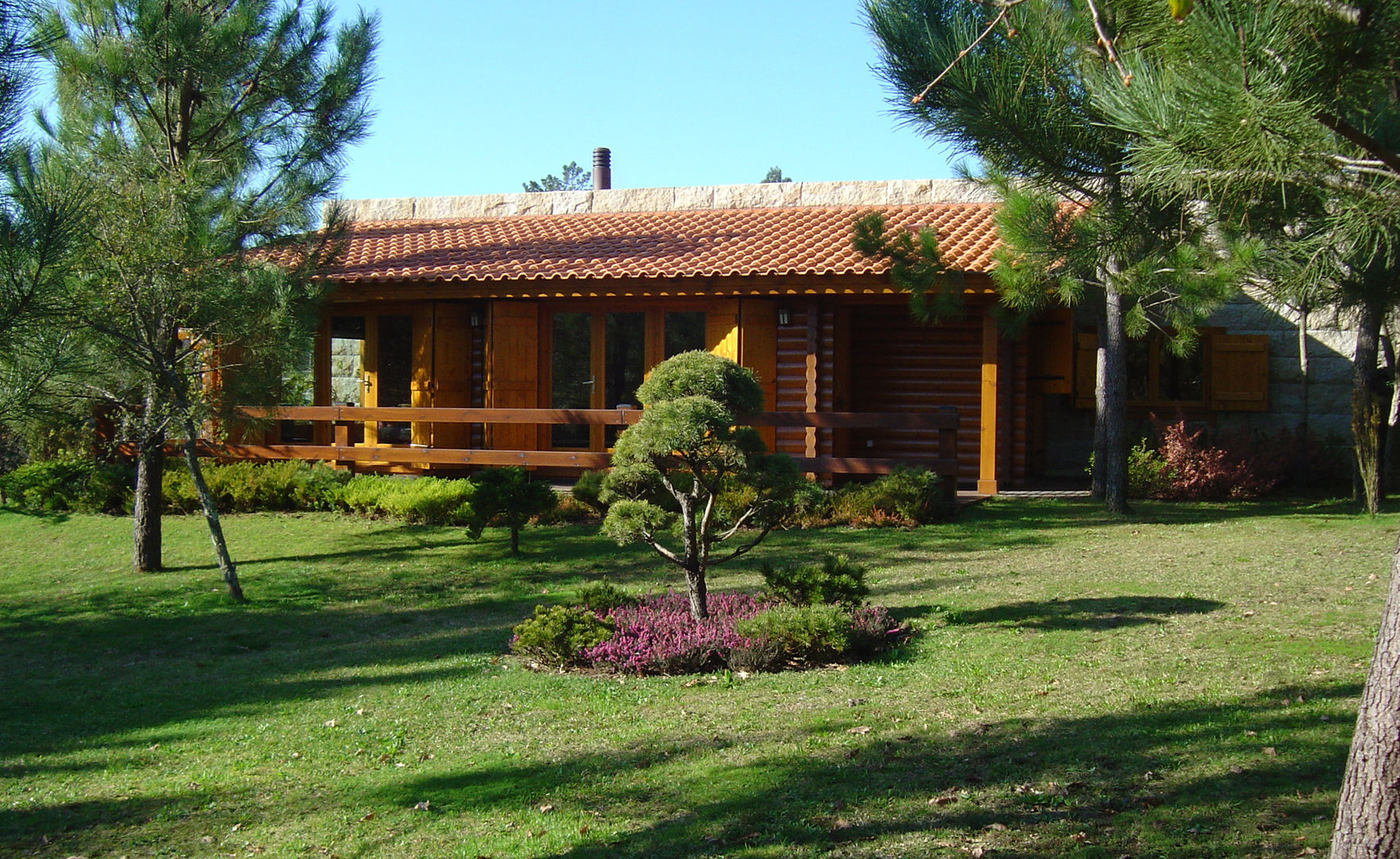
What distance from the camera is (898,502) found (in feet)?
37.6

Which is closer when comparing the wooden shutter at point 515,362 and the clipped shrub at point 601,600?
the clipped shrub at point 601,600

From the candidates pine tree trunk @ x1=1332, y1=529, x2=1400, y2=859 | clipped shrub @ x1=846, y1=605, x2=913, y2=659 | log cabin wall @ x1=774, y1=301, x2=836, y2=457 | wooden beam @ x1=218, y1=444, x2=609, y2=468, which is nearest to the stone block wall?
log cabin wall @ x1=774, y1=301, x2=836, y2=457

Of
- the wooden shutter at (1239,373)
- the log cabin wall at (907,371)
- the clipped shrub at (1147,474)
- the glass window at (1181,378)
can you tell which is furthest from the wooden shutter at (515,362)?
the wooden shutter at (1239,373)

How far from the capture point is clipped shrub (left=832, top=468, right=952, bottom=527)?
11.4 m

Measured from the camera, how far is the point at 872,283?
13.0 meters

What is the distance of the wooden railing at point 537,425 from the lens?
1190cm

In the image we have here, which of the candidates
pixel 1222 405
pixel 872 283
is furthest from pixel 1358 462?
pixel 872 283

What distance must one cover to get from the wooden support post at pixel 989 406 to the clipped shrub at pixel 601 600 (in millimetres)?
6917

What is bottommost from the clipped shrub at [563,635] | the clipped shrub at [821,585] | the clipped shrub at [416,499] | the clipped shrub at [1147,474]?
the clipped shrub at [563,635]

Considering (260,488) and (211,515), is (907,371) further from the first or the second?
(211,515)

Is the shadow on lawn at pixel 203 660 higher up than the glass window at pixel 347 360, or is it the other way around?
the glass window at pixel 347 360

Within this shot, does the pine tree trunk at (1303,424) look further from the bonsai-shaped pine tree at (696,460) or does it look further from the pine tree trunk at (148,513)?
the pine tree trunk at (148,513)

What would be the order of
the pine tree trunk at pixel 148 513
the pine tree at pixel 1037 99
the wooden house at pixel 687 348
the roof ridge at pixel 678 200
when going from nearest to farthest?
1. the pine tree at pixel 1037 99
2. the pine tree trunk at pixel 148 513
3. the wooden house at pixel 687 348
4. the roof ridge at pixel 678 200

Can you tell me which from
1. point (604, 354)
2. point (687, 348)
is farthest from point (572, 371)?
point (687, 348)
